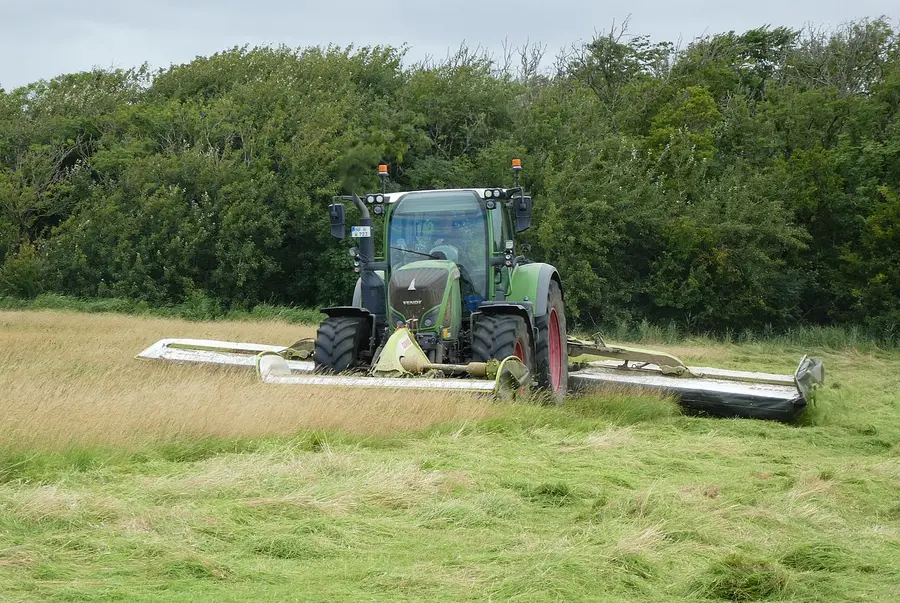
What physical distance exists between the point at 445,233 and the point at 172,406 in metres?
3.71

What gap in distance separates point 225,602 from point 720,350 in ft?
52.2

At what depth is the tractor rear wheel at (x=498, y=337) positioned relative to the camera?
9523mm

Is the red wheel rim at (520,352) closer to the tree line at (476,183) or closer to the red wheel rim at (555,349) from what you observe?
the red wheel rim at (555,349)

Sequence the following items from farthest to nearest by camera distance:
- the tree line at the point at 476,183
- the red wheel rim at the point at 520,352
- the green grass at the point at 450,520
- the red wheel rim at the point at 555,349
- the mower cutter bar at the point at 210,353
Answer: the tree line at the point at 476,183 < the red wheel rim at the point at 555,349 < the mower cutter bar at the point at 210,353 < the red wheel rim at the point at 520,352 < the green grass at the point at 450,520

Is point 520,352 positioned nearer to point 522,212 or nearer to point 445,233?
point 522,212

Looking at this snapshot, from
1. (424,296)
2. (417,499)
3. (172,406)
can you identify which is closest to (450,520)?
(417,499)

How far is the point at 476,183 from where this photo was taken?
26.3 metres

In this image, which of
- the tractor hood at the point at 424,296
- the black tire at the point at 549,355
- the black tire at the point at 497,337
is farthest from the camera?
the black tire at the point at 549,355

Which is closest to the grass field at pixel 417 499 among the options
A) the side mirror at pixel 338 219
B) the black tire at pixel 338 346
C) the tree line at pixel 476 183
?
the black tire at pixel 338 346

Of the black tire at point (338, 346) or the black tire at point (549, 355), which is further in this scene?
the black tire at point (549, 355)

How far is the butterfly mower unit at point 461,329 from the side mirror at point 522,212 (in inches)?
0.5

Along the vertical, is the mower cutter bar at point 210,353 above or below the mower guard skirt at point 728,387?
above

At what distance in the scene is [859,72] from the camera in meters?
29.6

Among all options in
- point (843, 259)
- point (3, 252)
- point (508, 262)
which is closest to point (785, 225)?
point (843, 259)
